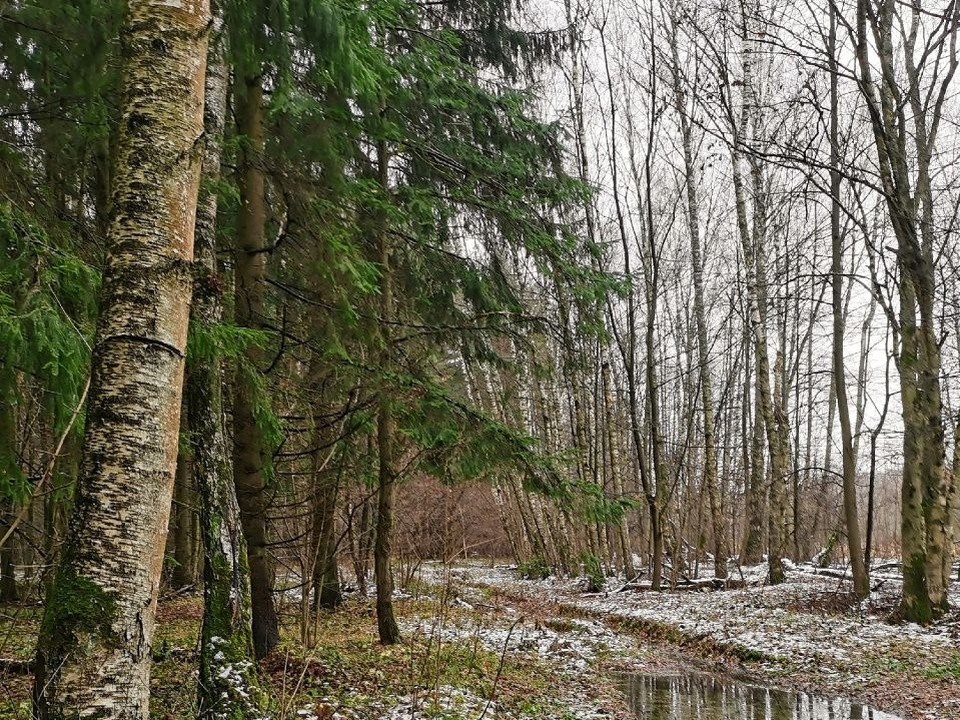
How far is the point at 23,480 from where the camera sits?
4.24m

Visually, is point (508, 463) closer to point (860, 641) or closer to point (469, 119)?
point (469, 119)

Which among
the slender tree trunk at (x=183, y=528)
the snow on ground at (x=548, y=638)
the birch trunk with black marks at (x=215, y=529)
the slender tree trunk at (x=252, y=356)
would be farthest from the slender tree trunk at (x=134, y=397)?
the slender tree trunk at (x=183, y=528)

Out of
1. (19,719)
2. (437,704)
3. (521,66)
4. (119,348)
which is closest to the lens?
(119,348)

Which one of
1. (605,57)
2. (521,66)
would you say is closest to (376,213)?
(521,66)

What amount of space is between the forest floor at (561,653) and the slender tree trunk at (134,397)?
119cm

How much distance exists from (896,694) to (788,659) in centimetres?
162

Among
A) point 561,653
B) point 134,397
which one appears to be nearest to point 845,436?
point 561,653

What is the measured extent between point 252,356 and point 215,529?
1.95 m

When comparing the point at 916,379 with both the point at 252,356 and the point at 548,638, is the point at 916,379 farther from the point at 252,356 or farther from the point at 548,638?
the point at 252,356

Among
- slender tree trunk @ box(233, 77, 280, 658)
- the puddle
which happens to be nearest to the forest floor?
the puddle

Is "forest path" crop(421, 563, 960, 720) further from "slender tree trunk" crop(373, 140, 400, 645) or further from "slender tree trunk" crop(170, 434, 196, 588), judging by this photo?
"slender tree trunk" crop(170, 434, 196, 588)

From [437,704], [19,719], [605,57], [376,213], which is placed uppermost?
[605,57]

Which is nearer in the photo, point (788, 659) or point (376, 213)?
point (376, 213)

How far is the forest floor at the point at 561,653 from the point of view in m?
5.52
